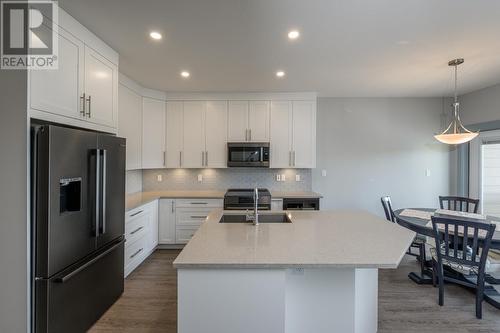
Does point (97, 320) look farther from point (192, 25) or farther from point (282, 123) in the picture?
point (282, 123)

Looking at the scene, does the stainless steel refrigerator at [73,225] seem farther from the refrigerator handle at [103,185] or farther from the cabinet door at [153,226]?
the cabinet door at [153,226]

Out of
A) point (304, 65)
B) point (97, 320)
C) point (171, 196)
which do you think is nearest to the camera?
point (97, 320)

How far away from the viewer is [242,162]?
4.21 m

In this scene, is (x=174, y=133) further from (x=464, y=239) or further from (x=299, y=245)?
(x=464, y=239)

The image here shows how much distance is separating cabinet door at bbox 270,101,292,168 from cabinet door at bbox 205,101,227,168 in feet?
2.66

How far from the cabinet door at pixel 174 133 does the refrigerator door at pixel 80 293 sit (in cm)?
193

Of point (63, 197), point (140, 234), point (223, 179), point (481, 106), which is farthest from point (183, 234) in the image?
point (481, 106)

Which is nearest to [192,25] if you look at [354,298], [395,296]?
[354,298]

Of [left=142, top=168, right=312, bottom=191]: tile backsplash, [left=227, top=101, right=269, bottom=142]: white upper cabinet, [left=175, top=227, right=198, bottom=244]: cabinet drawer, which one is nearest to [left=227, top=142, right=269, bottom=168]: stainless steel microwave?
[left=227, top=101, right=269, bottom=142]: white upper cabinet

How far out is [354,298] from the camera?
172cm

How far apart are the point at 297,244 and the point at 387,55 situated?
2348 millimetres

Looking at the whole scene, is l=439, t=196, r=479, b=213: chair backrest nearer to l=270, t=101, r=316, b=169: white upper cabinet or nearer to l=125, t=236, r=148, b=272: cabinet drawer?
l=270, t=101, r=316, b=169: white upper cabinet

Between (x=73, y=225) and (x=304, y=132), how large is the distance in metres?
3.45

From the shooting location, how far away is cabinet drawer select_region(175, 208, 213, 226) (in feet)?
13.3
